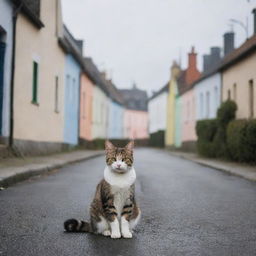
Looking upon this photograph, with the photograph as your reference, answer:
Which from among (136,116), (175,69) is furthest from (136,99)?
(175,69)

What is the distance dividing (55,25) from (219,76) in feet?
37.4

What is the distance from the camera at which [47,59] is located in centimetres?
2211

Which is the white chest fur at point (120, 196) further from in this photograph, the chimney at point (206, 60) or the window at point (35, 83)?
the chimney at point (206, 60)

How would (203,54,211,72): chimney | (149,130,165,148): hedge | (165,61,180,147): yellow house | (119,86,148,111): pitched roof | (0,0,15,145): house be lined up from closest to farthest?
(0,0,15,145): house → (203,54,211,72): chimney → (165,61,180,147): yellow house → (149,130,165,148): hedge → (119,86,148,111): pitched roof

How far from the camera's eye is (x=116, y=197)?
5066 millimetres

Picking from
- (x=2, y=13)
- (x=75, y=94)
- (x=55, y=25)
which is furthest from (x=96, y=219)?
(x=75, y=94)

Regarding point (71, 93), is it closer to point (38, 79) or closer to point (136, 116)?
point (38, 79)

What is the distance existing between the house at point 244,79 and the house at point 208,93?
320 centimetres

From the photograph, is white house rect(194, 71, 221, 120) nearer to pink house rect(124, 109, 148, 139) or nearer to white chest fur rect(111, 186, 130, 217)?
white chest fur rect(111, 186, 130, 217)

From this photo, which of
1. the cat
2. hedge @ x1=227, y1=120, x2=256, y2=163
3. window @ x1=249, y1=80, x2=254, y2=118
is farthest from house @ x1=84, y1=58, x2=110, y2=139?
the cat

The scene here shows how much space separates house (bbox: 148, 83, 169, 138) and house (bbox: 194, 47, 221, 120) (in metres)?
22.0

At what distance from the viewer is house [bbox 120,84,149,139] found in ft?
331

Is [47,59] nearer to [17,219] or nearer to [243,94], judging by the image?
[243,94]

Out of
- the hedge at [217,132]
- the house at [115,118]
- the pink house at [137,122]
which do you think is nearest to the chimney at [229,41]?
the hedge at [217,132]
